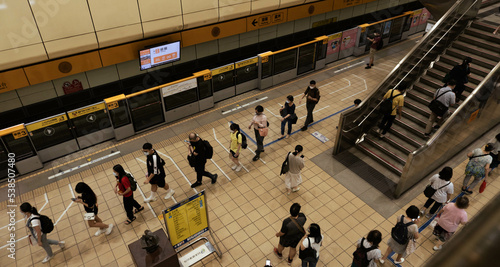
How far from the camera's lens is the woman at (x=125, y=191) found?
6664 mm

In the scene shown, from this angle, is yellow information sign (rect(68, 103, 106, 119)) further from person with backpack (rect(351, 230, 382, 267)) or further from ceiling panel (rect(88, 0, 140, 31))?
person with backpack (rect(351, 230, 382, 267))

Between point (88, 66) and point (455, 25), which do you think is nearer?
point (88, 66)

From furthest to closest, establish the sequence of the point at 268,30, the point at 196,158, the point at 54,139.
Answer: the point at 268,30
the point at 54,139
the point at 196,158

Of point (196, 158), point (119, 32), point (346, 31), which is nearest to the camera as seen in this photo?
point (196, 158)

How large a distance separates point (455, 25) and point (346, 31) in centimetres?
419

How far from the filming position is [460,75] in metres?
8.88

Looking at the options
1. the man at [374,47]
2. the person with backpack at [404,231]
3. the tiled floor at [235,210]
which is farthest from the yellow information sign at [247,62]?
the person with backpack at [404,231]

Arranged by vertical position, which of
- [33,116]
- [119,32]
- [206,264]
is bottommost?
[206,264]

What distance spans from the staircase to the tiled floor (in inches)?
47.3

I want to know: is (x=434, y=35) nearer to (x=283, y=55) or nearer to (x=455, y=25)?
(x=455, y=25)

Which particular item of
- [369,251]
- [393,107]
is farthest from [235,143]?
[393,107]

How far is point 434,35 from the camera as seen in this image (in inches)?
398

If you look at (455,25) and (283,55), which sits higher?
(455,25)

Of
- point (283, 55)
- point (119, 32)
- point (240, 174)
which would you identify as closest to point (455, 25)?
point (283, 55)
